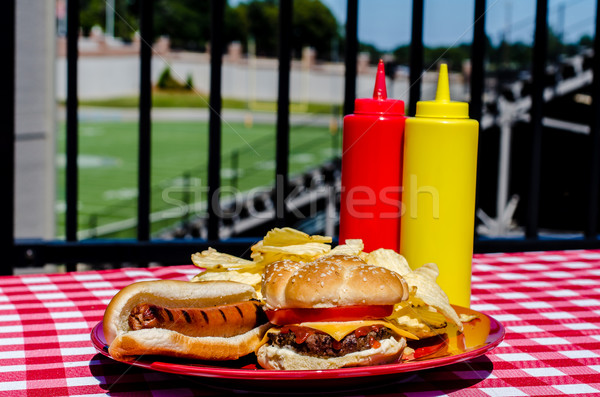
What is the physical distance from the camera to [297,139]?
3575cm

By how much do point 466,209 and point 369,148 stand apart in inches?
5.4

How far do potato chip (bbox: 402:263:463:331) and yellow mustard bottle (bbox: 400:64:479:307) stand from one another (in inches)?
3.0

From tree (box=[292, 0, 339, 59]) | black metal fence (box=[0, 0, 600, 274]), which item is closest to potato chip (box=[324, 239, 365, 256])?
black metal fence (box=[0, 0, 600, 274])

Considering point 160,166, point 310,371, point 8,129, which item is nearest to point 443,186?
point 310,371

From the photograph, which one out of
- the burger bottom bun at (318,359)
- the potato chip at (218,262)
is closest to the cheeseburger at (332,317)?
the burger bottom bun at (318,359)

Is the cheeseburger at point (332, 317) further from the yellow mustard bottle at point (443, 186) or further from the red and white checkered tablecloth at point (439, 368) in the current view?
the yellow mustard bottle at point (443, 186)

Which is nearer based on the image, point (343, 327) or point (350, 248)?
point (343, 327)

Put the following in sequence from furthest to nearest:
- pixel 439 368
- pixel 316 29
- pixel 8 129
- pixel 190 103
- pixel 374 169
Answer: pixel 316 29 → pixel 190 103 → pixel 8 129 → pixel 374 169 → pixel 439 368

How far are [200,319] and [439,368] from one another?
260mm

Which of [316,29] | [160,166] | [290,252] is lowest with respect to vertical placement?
[160,166]

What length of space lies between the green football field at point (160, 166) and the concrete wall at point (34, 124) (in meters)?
8.37

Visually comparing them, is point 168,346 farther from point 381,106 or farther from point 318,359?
point 381,106

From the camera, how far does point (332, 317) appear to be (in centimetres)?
69

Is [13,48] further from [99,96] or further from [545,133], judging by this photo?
[99,96]
